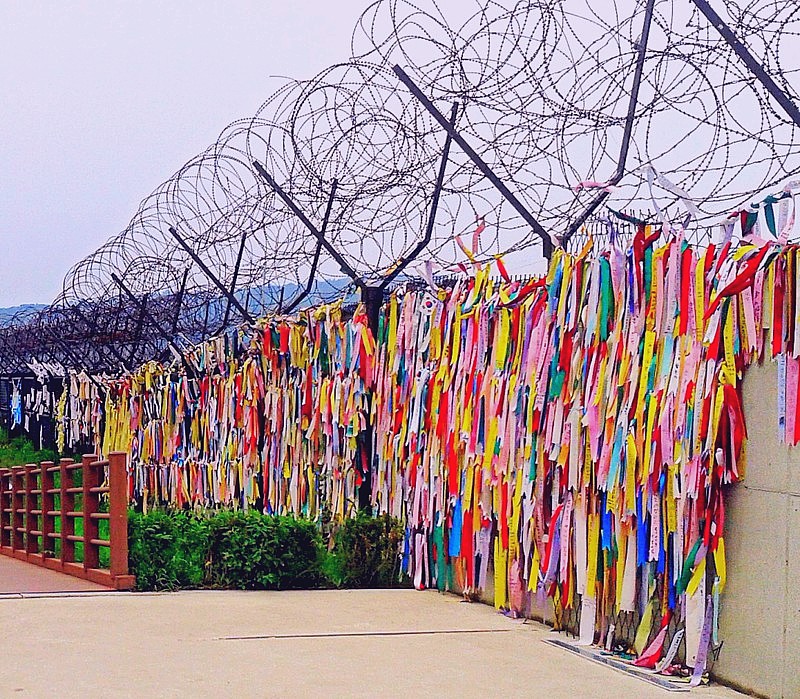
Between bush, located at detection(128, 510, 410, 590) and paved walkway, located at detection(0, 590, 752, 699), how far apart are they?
1.43 feet

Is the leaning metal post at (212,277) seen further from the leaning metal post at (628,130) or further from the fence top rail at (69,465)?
the leaning metal post at (628,130)

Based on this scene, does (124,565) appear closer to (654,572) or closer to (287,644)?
(287,644)

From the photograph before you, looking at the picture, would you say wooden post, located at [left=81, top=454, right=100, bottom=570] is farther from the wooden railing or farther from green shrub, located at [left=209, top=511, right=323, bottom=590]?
green shrub, located at [left=209, top=511, right=323, bottom=590]

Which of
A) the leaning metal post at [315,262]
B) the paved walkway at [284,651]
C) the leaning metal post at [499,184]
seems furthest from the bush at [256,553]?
the leaning metal post at [499,184]

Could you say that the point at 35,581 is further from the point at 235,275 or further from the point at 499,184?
the point at 499,184

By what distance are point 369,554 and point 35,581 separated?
99.7 inches

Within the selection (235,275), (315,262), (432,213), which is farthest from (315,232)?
(235,275)

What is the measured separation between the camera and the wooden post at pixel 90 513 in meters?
9.55

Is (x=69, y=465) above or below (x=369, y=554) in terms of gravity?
above

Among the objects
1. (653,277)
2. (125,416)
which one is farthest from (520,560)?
(125,416)

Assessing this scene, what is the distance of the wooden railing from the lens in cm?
883

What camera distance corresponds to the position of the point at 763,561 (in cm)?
529

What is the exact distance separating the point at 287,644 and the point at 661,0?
355cm

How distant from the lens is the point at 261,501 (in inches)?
456
